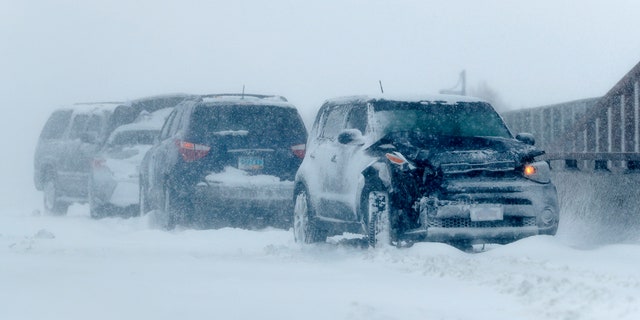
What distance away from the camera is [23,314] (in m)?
7.37

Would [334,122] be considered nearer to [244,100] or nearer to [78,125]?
[244,100]

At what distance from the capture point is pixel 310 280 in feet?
30.1

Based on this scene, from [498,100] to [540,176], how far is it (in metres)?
94.1

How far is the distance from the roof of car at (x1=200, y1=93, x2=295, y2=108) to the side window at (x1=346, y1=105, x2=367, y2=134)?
7.98ft

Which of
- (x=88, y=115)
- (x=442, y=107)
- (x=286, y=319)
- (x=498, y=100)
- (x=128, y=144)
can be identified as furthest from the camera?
(x=498, y=100)

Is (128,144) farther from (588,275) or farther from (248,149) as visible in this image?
(588,275)

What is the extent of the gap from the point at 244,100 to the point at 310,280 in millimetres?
5852

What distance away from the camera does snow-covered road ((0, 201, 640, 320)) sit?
7441 millimetres

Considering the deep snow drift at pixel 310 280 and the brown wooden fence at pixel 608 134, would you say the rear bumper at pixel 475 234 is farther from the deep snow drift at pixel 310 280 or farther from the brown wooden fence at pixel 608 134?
the brown wooden fence at pixel 608 134

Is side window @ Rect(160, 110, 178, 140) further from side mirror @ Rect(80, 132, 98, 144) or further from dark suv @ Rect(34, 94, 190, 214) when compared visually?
side mirror @ Rect(80, 132, 98, 144)

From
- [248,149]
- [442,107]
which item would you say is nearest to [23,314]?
[442,107]

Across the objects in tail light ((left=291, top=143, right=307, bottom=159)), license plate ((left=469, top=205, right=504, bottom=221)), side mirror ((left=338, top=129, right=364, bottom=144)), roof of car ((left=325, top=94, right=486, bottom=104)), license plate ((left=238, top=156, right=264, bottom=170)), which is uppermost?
roof of car ((left=325, top=94, right=486, bottom=104))

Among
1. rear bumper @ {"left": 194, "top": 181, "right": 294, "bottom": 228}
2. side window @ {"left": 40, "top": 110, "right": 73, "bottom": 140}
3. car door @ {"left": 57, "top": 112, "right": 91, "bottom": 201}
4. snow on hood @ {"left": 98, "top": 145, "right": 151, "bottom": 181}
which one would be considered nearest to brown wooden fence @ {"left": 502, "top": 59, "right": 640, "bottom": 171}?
rear bumper @ {"left": 194, "top": 181, "right": 294, "bottom": 228}

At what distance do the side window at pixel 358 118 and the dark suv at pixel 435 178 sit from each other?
0.02 m
